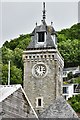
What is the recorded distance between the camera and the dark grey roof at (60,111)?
26436 millimetres

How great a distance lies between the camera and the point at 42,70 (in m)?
38.4

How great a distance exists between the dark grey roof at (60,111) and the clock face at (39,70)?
388 inches

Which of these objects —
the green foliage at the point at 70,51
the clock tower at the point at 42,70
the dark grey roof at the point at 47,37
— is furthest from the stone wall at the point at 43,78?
the green foliage at the point at 70,51

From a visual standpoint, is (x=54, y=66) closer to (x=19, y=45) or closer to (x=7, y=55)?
(x=7, y=55)

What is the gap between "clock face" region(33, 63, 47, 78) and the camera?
126 feet

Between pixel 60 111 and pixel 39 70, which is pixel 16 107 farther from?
pixel 39 70

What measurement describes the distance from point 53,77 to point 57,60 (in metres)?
1.35

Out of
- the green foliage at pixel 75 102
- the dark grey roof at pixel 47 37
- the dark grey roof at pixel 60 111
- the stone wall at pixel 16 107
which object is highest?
the dark grey roof at pixel 47 37

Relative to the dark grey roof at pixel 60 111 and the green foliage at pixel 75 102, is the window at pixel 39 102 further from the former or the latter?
the green foliage at pixel 75 102

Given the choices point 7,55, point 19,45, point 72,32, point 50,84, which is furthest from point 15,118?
point 72,32

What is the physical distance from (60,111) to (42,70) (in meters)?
11.6

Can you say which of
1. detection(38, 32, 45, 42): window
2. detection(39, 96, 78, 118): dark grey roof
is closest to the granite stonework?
detection(39, 96, 78, 118): dark grey roof

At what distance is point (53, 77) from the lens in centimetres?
3803

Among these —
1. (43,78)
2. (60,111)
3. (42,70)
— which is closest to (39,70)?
(42,70)
